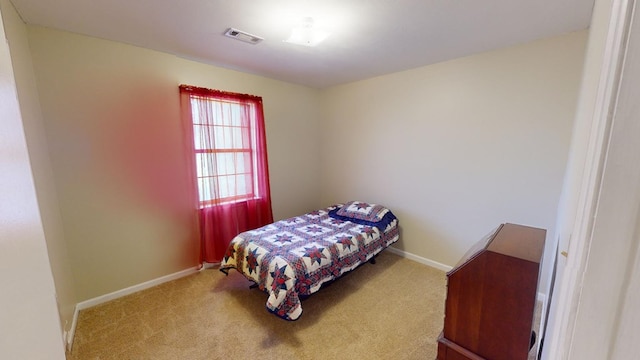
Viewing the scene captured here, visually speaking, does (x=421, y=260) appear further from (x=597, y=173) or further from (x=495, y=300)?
(x=597, y=173)

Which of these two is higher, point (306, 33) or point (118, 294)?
point (306, 33)

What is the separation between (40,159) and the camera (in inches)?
64.8

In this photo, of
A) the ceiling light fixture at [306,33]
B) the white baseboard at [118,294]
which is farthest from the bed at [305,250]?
the ceiling light fixture at [306,33]

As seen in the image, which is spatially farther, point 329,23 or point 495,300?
point 329,23

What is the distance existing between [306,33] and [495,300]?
198 cm

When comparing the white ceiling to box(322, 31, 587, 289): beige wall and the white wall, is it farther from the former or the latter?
the white wall

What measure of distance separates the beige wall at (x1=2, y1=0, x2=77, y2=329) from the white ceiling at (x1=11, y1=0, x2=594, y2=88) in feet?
0.78

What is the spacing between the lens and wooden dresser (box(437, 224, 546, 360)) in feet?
3.46

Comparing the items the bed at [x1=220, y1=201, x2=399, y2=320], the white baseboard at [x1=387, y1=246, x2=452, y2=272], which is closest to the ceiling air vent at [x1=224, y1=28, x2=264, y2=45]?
the bed at [x1=220, y1=201, x2=399, y2=320]

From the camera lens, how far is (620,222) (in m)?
0.26

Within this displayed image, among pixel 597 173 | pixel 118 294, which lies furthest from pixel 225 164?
pixel 597 173

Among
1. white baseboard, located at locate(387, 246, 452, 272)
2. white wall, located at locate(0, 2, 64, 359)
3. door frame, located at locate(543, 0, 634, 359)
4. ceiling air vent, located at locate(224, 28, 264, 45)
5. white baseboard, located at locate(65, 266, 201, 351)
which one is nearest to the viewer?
door frame, located at locate(543, 0, 634, 359)

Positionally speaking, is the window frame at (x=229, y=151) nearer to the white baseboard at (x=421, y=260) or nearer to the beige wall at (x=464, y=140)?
the beige wall at (x=464, y=140)

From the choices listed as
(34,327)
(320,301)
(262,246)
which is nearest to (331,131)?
(262,246)
